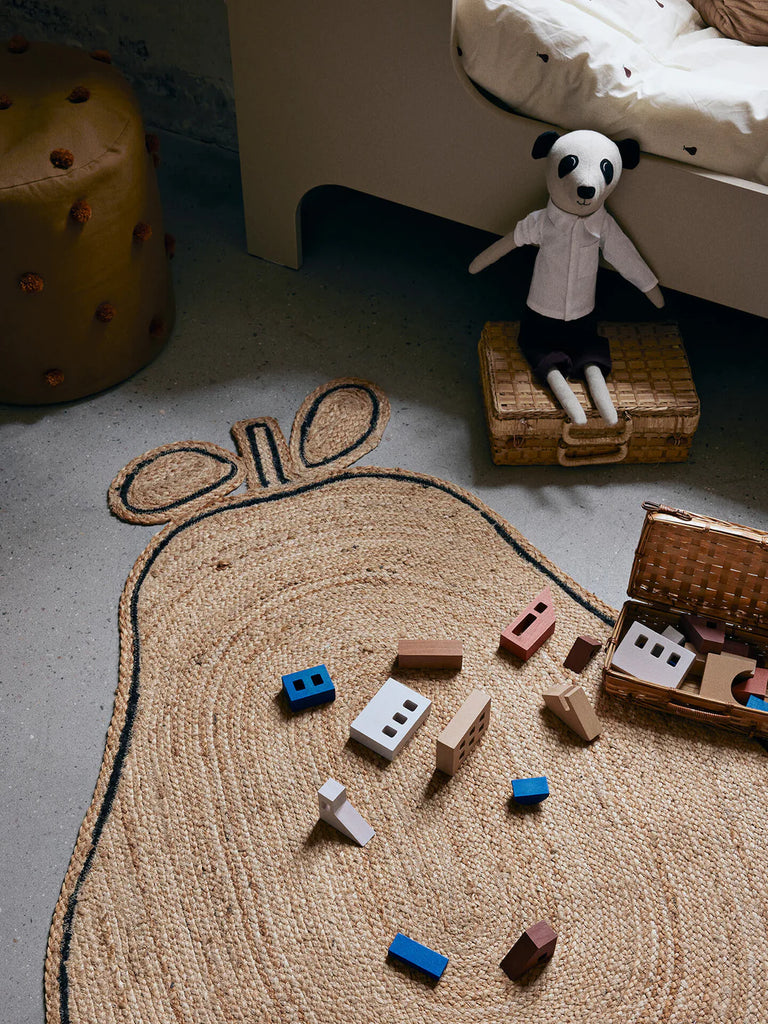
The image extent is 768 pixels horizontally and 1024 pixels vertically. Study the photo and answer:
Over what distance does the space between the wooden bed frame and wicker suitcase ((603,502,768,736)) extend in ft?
1.69

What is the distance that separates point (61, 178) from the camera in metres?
1.51

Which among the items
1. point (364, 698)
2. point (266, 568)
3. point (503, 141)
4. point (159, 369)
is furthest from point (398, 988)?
point (503, 141)

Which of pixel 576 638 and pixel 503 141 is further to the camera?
pixel 503 141

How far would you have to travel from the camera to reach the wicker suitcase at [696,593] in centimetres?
133

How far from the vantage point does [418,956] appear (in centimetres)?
112

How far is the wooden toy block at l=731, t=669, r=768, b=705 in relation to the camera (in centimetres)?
134

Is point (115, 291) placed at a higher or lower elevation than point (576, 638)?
higher

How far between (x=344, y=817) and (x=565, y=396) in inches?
31.2

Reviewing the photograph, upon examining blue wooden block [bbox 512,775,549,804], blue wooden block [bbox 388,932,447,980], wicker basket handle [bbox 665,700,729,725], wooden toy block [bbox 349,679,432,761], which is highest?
wooden toy block [bbox 349,679,432,761]

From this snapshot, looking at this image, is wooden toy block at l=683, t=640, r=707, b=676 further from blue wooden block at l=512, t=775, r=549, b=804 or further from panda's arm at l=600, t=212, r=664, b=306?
panda's arm at l=600, t=212, r=664, b=306

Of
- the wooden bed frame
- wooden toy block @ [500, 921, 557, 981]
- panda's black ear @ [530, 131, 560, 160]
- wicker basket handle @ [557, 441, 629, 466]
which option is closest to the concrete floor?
wicker basket handle @ [557, 441, 629, 466]

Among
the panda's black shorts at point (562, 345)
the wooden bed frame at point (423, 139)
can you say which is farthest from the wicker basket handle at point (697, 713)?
the wooden bed frame at point (423, 139)

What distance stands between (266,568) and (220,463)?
0.83 ft

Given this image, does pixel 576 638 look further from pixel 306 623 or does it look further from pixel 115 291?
pixel 115 291
